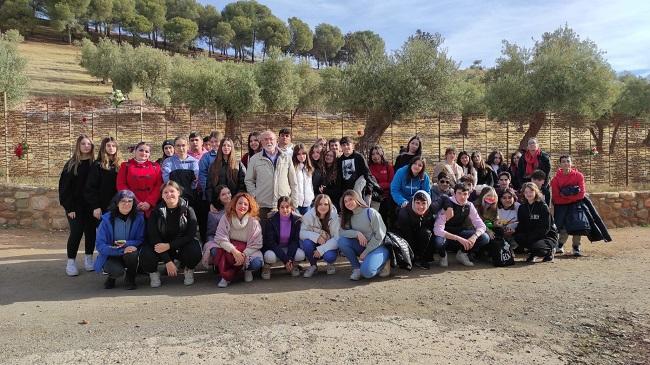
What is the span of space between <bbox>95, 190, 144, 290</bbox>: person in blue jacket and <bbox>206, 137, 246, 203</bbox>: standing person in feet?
3.34

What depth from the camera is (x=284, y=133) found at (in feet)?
23.1

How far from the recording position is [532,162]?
8.45m

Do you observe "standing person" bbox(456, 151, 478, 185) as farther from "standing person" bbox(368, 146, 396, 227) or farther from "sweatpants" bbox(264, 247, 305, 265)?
"sweatpants" bbox(264, 247, 305, 265)

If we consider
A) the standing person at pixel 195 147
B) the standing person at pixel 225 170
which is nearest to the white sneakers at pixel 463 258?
the standing person at pixel 225 170

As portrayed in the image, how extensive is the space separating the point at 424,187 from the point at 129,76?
110 ft

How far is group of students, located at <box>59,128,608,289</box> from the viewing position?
5.75m

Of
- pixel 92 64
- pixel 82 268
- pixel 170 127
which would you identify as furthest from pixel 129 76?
pixel 82 268

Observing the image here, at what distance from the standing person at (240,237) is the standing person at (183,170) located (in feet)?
2.59

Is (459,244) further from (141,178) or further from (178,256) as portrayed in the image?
(141,178)

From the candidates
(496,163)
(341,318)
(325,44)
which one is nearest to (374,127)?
(496,163)

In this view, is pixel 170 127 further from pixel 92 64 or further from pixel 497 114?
pixel 92 64

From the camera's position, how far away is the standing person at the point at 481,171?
829 centimetres

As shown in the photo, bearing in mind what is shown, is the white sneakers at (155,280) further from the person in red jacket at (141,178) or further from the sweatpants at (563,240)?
the sweatpants at (563,240)

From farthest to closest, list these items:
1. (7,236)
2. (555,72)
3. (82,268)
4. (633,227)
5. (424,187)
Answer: (555,72)
(633,227)
(7,236)
(424,187)
(82,268)
